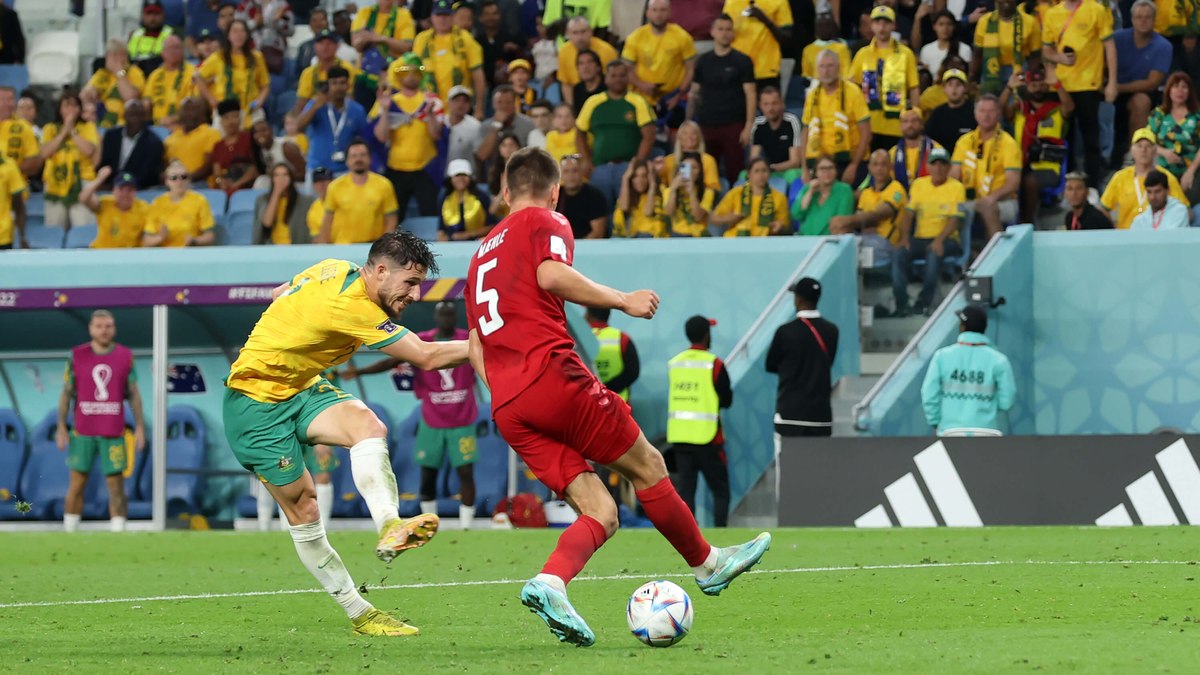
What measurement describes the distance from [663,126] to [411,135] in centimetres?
282

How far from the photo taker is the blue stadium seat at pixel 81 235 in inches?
862

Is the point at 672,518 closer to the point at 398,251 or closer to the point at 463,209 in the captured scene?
the point at 398,251

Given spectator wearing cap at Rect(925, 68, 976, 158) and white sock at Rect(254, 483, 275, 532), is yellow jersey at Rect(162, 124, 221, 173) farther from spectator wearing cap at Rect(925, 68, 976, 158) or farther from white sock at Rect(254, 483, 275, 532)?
spectator wearing cap at Rect(925, 68, 976, 158)

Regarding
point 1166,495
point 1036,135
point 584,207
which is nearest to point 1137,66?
point 1036,135

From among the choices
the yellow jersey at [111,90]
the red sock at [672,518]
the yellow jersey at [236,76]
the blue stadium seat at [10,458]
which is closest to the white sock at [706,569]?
the red sock at [672,518]

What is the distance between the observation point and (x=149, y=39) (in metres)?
24.6

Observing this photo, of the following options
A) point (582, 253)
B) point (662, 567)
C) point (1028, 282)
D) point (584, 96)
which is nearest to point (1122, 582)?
point (662, 567)

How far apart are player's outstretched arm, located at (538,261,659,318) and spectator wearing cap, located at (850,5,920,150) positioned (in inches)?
508

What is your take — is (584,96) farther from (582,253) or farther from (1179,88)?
(1179,88)

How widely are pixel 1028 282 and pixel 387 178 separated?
719 centimetres

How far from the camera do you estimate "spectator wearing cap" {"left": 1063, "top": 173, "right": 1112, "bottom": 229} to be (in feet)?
60.8

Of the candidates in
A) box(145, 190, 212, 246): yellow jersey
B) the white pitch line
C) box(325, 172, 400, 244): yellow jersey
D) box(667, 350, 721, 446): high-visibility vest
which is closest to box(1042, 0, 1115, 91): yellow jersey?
box(667, 350, 721, 446): high-visibility vest

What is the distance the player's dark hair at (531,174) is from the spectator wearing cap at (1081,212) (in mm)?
11992

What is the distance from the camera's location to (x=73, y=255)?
20.9m
